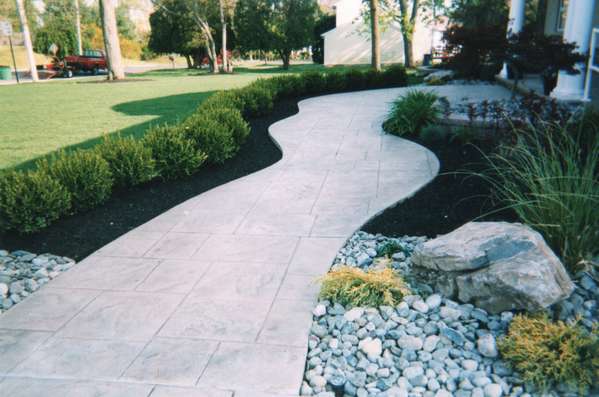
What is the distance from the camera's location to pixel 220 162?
22.6 ft

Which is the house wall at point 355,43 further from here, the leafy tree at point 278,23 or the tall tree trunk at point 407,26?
the tall tree trunk at point 407,26

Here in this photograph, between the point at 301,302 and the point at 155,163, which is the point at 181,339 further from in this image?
the point at 155,163

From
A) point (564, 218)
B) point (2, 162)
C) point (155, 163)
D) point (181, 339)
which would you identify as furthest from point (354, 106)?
point (181, 339)

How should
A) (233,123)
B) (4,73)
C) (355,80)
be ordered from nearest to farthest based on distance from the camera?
(233,123), (355,80), (4,73)

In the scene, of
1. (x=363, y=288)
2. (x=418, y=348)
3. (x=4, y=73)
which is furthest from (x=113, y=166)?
(x=4, y=73)

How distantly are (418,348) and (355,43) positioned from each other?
32.2 meters

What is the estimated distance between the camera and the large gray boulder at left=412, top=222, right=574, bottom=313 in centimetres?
291

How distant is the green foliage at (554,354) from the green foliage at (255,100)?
7.49 meters

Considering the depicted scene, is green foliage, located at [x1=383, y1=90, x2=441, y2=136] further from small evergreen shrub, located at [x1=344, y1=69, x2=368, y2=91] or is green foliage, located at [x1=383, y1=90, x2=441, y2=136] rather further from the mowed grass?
small evergreen shrub, located at [x1=344, y1=69, x2=368, y2=91]

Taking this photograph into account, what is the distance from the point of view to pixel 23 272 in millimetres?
4082

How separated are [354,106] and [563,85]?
4.45 meters

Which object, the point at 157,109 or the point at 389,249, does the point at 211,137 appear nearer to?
the point at 389,249

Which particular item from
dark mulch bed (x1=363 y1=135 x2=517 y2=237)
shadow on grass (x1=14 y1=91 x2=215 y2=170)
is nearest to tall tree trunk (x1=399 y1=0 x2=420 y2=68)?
shadow on grass (x1=14 y1=91 x2=215 y2=170)

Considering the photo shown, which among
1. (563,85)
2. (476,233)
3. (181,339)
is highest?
(563,85)
